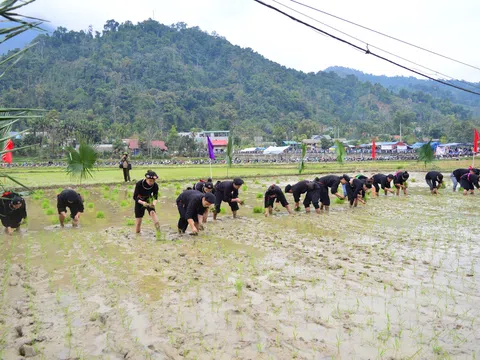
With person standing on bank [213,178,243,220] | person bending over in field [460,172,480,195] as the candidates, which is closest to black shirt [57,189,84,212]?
person standing on bank [213,178,243,220]

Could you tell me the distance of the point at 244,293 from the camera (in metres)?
5.22

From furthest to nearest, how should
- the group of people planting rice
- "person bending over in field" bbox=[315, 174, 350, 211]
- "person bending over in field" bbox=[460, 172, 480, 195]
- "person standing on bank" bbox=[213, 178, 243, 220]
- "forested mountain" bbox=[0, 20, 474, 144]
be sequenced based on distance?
"forested mountain" bbox=[0, 20, 474, 144] → "person bending over in field" bbox=[460, 172, 480, 195] → "person bending over in field" bbox=[315, 174, 350, 211] → "person standing on bank" bbox=[213, 178, 243, 220] → the group of people planting rice

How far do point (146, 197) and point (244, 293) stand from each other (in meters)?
4.73

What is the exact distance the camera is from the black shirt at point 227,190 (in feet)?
37.2

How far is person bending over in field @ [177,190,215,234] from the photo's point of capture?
8430mm

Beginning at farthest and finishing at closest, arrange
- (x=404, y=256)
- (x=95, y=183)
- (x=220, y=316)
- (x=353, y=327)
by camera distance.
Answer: (x=95, y=183), (x=404, y=256), (x=220, y=316), (x=353, y=327)

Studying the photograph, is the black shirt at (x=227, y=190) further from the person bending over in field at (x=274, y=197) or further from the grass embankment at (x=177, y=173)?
the grass embankment at (x=177, y=173)

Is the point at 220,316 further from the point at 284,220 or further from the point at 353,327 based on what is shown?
the point at 284,220

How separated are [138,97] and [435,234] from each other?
288 feet

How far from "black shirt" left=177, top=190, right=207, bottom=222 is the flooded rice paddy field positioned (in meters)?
0.50

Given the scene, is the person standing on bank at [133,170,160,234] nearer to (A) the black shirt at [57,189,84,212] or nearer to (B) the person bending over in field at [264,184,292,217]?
(A) the black shirt at [57,189,84,212]

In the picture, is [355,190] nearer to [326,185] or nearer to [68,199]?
[326,185]

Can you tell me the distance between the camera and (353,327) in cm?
421

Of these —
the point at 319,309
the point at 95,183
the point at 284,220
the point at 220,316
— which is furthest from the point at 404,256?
the point at 95,183
